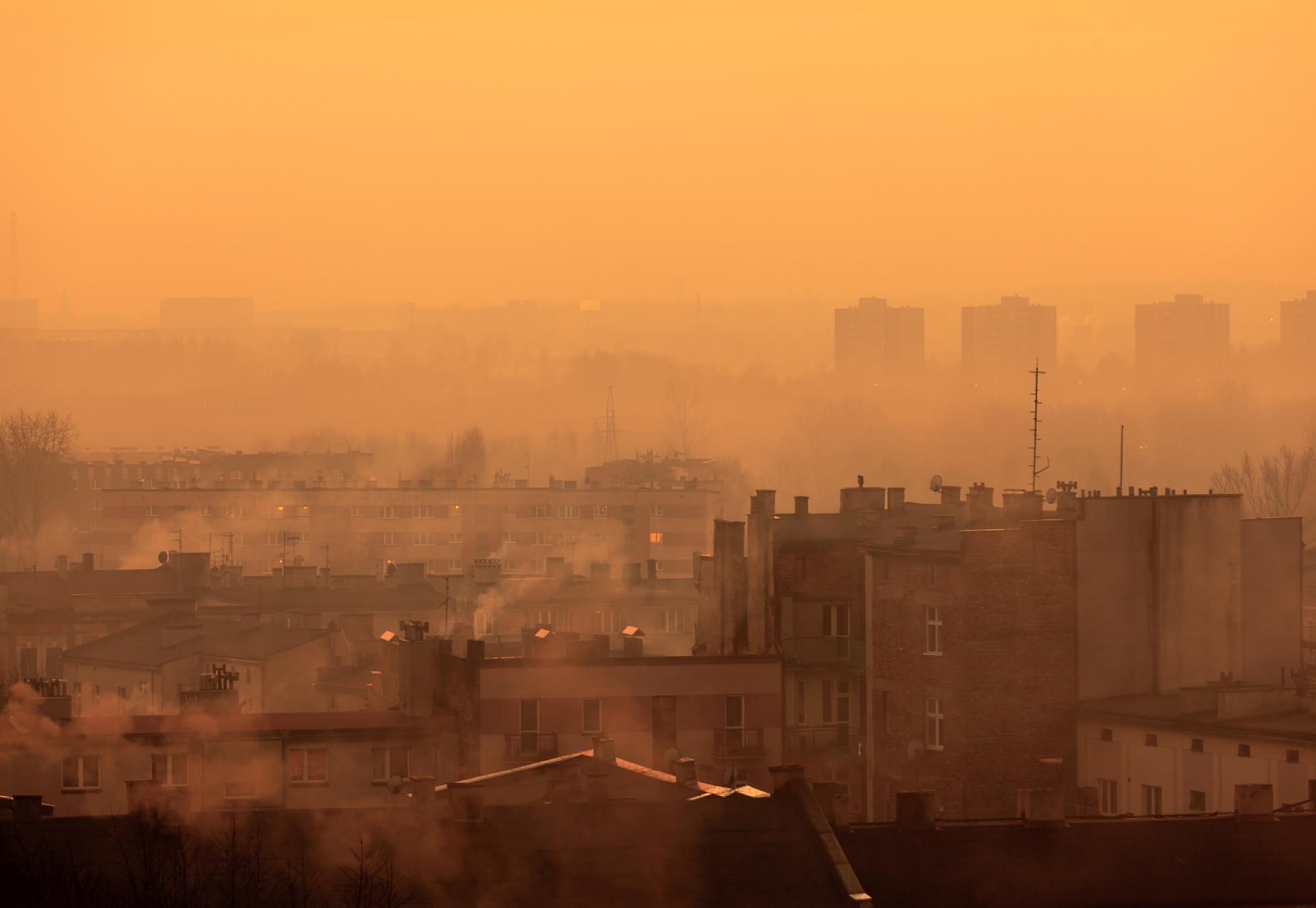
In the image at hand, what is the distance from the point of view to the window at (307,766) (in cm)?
4672

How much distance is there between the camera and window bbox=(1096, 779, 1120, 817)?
4381 centimetres

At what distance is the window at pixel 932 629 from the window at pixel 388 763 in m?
11.9

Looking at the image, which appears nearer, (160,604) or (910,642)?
(910,642)

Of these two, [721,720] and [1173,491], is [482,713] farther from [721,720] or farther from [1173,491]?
[1173,491]

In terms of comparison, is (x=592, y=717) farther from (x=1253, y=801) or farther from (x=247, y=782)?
(x=1253, y=801)

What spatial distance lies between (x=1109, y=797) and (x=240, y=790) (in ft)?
61.0

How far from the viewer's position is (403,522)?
15138 cm

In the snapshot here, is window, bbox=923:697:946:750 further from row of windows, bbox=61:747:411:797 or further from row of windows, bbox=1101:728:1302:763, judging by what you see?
row of windows, bbox=61:747:411:797

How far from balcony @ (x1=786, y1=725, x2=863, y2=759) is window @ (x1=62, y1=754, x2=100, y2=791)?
15841mm

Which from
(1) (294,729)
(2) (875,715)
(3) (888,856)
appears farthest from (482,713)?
(3) (888,856)

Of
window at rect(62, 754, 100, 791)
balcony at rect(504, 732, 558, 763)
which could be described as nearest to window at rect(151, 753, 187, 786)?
window at rect(62, 754, 100, 791)

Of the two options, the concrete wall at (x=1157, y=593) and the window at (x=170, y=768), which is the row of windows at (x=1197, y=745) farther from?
the window at (x=170, y=768)

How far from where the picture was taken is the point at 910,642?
48219mm

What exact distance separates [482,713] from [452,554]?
336 ft
